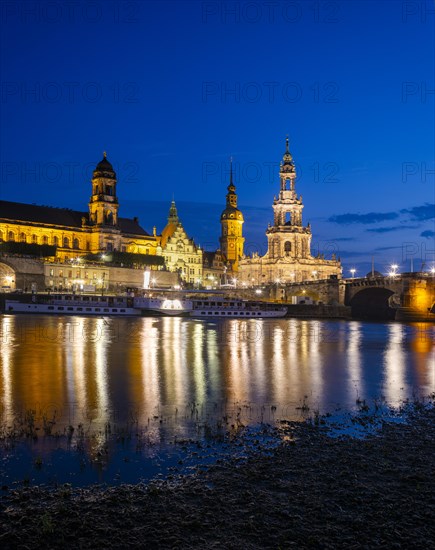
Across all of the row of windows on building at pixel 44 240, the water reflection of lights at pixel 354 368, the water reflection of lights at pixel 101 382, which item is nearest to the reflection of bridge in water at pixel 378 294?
the water reflection of lights at pixel 354 368

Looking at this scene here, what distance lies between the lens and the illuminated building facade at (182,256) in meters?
144

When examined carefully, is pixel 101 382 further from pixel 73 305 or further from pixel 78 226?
pixel 78 226

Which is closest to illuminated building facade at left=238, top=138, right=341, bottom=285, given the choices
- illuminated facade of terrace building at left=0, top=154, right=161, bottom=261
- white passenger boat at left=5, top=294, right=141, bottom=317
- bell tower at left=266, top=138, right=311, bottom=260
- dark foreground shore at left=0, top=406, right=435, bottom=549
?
bell tower at left=266, top=138, right=311, bottom=260

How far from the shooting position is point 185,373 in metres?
27.7

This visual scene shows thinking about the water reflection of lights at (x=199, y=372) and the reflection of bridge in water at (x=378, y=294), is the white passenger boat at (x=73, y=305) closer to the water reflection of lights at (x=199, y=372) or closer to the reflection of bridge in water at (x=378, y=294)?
the reflection of bridge in water at (x=378, y=294)

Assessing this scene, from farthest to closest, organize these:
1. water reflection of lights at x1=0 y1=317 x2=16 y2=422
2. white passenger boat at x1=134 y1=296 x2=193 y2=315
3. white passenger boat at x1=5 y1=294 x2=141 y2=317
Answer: white passenger boat at x1=134 y1=296 x2=193 y2=315 → white passenger boat at x1=5 y1=294 x2=141 y2=317 → water reflection of lights at x1=0 y1=317 x2=16 y2=422

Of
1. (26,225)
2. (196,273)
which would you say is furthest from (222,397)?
(196,273)

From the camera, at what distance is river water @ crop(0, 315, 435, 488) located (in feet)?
55.8

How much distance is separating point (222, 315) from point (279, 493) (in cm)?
8307

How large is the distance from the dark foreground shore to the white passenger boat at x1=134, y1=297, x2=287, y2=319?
78.1 metres

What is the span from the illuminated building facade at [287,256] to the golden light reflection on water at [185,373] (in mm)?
91913

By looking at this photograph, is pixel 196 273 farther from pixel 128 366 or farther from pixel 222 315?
pixel 128 366

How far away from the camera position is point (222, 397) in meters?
21.1

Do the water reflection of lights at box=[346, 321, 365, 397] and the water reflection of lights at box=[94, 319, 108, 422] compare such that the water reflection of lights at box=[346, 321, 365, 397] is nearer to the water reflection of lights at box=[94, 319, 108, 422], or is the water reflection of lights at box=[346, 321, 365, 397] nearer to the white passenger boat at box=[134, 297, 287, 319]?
the water reflection of lights at box=[94, 319, 108, 422]
